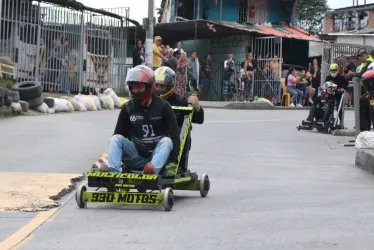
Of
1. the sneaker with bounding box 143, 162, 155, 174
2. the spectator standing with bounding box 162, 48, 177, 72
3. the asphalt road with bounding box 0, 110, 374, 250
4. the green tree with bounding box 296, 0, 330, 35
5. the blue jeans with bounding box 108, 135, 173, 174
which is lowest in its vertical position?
the asphalt road with bounding box 0, 110, 374, 250

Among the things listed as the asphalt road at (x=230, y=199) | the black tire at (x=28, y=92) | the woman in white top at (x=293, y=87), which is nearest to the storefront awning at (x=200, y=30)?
the woman in white top at (x=293, y=87)

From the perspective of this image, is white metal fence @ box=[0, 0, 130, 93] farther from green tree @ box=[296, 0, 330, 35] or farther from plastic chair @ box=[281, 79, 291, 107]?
green tree @ box=[296, 0, 330, 35]

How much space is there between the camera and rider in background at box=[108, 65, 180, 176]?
935 centimetres

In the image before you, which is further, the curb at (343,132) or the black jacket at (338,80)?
the black jacket at (338,80)

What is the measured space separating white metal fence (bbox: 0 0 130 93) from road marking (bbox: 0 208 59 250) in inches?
672

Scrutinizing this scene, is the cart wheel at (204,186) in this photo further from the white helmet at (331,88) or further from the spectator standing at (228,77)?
the spectator standing at (228,77)

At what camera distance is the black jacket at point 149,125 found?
950cm

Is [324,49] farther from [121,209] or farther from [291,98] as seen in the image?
[121,209]

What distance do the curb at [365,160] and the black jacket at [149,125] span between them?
14.8ft

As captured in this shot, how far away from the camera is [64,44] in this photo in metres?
28.0

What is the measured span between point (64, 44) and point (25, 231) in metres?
20.9

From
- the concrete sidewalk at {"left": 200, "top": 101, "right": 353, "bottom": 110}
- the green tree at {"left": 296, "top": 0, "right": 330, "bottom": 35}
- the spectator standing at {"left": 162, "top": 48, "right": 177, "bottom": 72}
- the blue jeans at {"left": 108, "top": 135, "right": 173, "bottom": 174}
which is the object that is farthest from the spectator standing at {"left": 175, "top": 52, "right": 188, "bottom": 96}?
the green tree at {"left": 296, "top": 0, "right": 330, "bottom": 35}

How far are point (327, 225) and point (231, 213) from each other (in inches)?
46.9

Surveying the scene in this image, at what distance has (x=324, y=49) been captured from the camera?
3581 cm
